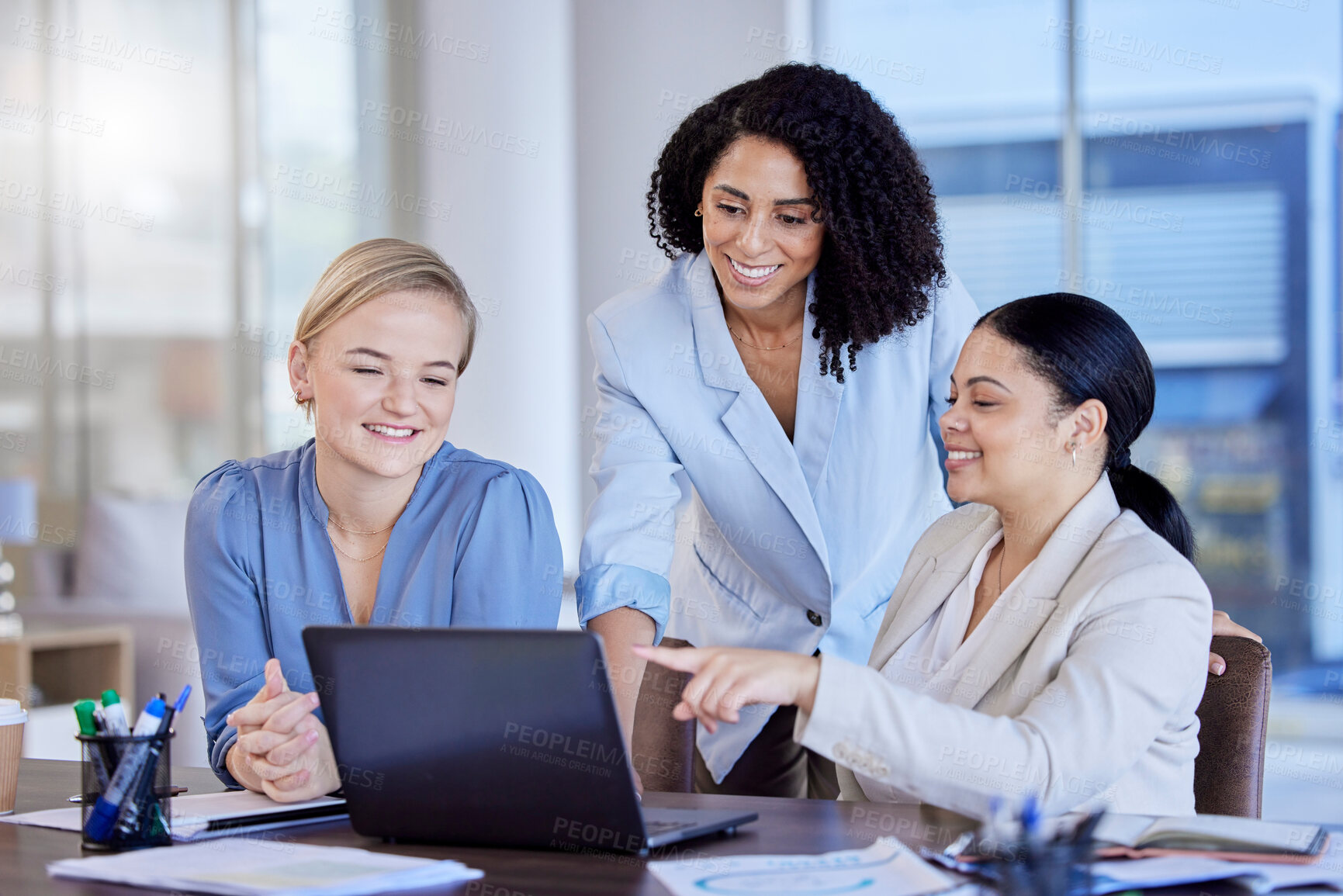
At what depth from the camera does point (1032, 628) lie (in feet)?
4.99

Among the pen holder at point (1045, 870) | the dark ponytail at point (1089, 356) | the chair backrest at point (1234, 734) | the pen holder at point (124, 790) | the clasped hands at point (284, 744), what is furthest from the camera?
the dark ponytail at point (1089, 356)

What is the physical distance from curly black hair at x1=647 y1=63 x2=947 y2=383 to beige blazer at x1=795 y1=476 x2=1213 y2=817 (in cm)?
53

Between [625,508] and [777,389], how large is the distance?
0.36 meters

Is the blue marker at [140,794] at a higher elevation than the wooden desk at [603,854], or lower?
higher

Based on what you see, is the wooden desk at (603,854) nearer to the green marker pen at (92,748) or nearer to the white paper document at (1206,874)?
the green marker pen at (92,748)

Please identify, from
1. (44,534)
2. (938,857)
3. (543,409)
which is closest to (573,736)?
(938,857)

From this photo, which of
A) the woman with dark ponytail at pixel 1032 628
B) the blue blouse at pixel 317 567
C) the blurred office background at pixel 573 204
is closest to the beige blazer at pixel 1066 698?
the woman with dark ponytail at pixel 1032 628

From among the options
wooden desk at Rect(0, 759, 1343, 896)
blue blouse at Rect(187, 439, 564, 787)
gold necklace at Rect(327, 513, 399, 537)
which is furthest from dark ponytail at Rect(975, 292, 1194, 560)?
gold necklace at Rect(327, 513, 399, 537)

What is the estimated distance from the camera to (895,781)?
1.28 meters

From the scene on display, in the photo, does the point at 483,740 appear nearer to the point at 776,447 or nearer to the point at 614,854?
the point at 614,854

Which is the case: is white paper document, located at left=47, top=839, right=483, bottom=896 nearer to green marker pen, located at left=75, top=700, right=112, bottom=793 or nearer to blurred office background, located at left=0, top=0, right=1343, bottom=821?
green marker pen, located at left=75, top=700, right=112, bottom=793

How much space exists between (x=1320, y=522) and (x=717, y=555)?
10.6 ft

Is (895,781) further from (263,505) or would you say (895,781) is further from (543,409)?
(543,409)

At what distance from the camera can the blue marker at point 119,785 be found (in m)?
1.22
